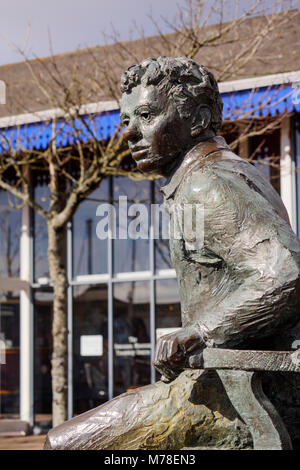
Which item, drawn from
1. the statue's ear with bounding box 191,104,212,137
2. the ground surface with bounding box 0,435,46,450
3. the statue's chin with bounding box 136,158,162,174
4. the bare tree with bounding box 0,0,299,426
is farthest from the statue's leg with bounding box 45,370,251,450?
the ground surface with bounding box 0,435,46,450

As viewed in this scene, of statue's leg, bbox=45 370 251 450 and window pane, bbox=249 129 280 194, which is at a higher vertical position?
window pane, bbox=249 129 280 194

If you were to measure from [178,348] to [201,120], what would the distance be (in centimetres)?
84

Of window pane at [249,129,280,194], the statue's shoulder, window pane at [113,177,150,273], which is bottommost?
the statue's shoulder

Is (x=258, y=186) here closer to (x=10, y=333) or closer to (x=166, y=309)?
(x=166, y=309)

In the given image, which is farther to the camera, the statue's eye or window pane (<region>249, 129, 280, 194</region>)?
window pane (<region>249, 129, 280, 194</region>)

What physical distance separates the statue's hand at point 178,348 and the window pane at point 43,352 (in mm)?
11583

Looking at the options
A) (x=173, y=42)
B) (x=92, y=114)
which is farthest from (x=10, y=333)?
(x=173, y=42)

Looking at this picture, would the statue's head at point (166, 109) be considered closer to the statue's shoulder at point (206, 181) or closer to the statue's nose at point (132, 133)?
the statue's nose at point (132, 133)

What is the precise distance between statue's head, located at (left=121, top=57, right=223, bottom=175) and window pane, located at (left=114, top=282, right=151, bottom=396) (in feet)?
33.9

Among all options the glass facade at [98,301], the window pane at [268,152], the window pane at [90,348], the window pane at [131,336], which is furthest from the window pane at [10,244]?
the window pane at [268,152]

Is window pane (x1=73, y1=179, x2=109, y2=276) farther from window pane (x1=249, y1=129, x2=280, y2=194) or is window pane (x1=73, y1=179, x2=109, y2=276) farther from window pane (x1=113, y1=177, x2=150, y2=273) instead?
window pane (x1=249, y1=129, x2=280, y2=194)

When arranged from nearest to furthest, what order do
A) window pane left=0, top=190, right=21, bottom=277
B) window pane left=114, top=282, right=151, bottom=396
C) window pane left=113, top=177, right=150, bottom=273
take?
window pane left=113, top=177, right=150, bottom=273, window pane left=114, top=282, right=151, bottom=396, window pane left=0, top=190, right=21, bottom=277

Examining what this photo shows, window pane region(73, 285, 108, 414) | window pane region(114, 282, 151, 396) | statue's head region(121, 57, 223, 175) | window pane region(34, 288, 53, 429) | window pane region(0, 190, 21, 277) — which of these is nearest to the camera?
statue's head region(121, 57, 223, 175)

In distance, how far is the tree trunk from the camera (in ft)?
34.1
